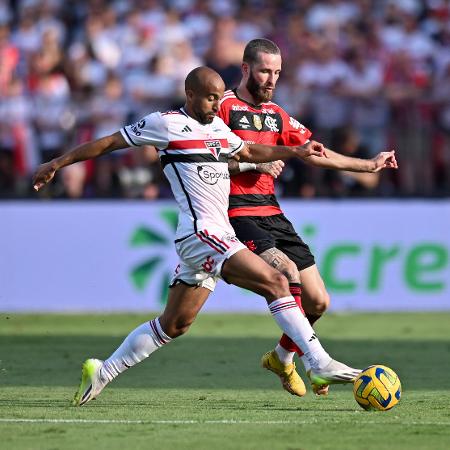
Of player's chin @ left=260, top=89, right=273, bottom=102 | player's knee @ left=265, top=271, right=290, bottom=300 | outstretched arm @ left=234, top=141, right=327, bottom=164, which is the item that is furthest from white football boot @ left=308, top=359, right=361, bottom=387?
player's chin @ left=260, top=89, right=273, bottom=102

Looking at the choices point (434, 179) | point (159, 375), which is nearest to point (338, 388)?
point (159, 375)

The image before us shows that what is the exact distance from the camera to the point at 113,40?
732 inches

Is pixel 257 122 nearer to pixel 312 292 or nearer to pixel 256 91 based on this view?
pixel 256 91

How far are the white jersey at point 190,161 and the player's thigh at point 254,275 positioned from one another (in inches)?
11.4

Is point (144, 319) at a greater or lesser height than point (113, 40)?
lesser

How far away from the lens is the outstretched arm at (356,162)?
8516 millimetres

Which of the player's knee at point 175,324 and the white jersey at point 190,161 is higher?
the white jersey at point 190,161

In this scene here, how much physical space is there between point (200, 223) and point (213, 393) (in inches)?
67.2

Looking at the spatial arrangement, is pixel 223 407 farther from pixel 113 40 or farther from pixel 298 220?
pixel 113 40

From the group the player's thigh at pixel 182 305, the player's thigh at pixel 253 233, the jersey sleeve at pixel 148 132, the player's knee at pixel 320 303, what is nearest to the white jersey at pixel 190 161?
the jersey sleeve at pixel 148 132

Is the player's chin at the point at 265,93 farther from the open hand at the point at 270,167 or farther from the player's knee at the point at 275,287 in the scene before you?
the player's knee at the point at 275,287

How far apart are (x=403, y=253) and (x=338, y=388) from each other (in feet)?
23.1

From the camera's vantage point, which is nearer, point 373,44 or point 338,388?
point 338,388

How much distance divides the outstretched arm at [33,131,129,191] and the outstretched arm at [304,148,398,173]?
148 cm
